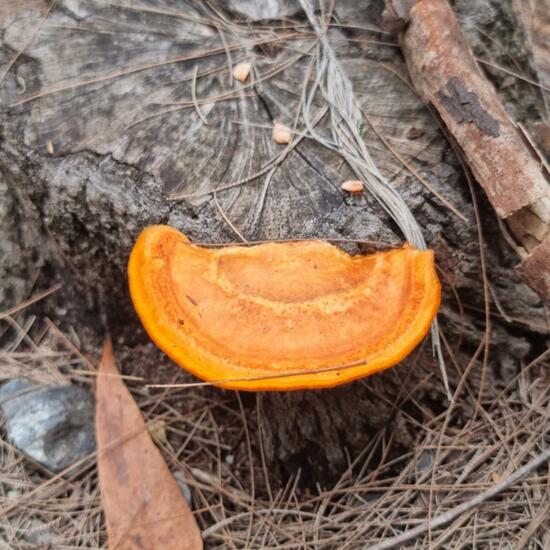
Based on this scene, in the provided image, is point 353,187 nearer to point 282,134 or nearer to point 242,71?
point 282,134

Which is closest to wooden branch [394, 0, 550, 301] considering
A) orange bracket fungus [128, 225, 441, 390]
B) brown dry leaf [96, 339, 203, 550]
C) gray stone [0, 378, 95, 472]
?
orange bracket fungus [128, 225, 441, 390]

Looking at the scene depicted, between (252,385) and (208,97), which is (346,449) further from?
(208,97)

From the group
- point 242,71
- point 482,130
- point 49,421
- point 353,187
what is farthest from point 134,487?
point 482,130

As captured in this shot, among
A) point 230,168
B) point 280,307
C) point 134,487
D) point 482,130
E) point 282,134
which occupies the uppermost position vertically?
point 482,130

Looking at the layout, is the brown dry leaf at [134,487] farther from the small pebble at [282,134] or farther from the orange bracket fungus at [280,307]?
the small pebble at [282,134]

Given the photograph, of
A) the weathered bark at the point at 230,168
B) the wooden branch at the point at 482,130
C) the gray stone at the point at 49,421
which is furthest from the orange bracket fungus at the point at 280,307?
the gray stone at the point at 49,421

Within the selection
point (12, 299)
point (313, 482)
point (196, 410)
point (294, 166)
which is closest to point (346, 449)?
point (313, 482)
